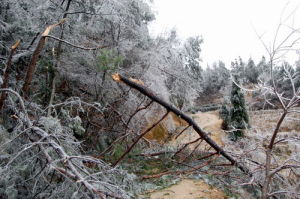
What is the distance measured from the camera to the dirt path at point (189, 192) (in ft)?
22.1

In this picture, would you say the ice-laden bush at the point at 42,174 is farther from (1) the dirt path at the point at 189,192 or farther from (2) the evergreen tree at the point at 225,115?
(2) the evergreen tree at the point at 225,115

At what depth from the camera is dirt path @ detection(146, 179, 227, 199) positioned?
6749 millimetres

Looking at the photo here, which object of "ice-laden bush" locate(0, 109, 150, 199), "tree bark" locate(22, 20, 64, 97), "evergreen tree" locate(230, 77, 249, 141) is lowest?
"ice-laden bush" locate(0, 109, 150, 199)

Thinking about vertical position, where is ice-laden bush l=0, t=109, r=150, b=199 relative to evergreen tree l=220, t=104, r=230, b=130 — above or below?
below

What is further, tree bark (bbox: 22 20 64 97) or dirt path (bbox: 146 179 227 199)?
dirt path (bbox: 146 179 227 199)

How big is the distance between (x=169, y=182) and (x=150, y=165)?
1.51 m

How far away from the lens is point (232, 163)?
121cm

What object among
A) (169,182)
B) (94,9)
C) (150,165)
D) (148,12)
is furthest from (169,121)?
(94,9)

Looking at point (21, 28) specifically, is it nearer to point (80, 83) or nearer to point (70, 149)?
point (80, 83)

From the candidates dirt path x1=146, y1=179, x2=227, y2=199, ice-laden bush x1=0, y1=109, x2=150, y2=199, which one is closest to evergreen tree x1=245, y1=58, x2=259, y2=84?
dirt path x1=146, y1=179, x2=227, y2=199

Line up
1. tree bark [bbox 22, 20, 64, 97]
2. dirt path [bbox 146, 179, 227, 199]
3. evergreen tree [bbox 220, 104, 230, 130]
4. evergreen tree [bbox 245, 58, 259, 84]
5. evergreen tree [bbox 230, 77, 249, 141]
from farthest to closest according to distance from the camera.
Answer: evergreen tree [bbox 245, 58, 259, 84] → evergreen tree [bbox 220, 104, 230, 130] → evergreen tree [bbox 230, 77, 249, 141] → dirt path [bbox 146, 179, 227, 199] → tree bark [bbox 22, 20, 64, 97]

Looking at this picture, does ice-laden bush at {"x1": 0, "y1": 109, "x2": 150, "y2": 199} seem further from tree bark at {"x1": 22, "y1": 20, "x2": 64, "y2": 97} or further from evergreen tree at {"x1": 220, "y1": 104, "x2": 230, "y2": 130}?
evergreen tree at {"x1": 220, "y1": 104, "x2": 230, "y2": 130}

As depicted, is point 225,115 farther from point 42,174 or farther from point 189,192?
point 42,174

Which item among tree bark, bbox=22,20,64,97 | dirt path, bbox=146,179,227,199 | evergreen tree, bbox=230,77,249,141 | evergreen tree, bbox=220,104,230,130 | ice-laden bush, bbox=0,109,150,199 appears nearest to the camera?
ice-laden bush, bbox=0,109,150,199
